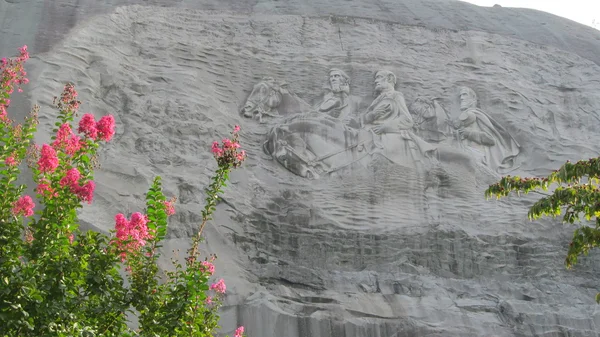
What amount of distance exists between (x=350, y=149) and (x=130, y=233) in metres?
7.23

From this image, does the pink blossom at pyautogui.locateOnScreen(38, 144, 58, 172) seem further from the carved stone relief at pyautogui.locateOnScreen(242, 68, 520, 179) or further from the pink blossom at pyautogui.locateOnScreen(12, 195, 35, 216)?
the carved stone relief at pyautogui.locateOnScreen(242, 68, 520, 179)

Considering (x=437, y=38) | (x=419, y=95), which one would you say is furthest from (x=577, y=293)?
(x=437, y=38)

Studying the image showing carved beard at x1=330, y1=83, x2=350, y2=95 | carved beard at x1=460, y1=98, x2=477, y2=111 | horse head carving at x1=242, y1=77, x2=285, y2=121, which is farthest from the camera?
carved beard at x1=460, y1=98, x2=477, y2=111

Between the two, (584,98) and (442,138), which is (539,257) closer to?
(442,138)

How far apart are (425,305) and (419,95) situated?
473cm

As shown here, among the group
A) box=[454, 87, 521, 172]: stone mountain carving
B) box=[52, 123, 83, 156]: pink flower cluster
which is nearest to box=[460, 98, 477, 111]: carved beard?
box=[454, 87, 521, 172]: stone mountain carving

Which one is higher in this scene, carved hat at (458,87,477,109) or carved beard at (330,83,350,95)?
carved hat at (458,87,477,109)

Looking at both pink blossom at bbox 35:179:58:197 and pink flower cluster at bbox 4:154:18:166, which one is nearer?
pink blossom at bbox 35:179:58:197

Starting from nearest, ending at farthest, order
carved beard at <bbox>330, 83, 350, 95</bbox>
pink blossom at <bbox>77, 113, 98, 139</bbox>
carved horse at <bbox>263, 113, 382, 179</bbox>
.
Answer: pink blossom at <bbox>77, 113, 98, 139</bbox> → carved horse at <bbox>263, 113, 382, 179</bbox> → carved beard at <bbox>330, 83, 350, 95</bbox>

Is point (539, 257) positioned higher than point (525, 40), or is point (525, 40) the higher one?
point (525, 40)

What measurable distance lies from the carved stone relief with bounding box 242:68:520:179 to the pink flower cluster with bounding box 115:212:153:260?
21.3 ft

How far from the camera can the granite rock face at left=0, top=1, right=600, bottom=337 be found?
35.2ft

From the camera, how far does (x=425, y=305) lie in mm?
10695

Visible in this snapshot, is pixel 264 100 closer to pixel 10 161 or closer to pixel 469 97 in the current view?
pixel 469 97
